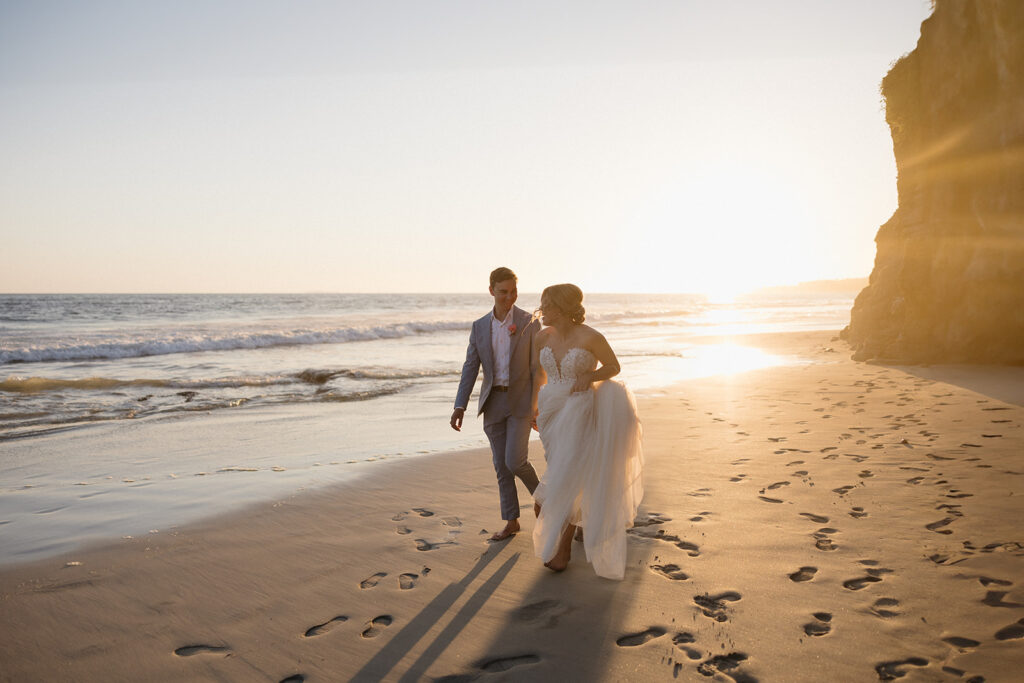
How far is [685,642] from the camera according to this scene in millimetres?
3172

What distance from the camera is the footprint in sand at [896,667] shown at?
2818 millimetres

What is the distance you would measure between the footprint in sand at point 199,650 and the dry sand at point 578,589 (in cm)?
1

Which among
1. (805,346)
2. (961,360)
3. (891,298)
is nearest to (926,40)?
(891,298)

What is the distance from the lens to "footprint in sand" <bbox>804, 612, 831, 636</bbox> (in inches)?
126

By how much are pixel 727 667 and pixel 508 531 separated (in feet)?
7.05

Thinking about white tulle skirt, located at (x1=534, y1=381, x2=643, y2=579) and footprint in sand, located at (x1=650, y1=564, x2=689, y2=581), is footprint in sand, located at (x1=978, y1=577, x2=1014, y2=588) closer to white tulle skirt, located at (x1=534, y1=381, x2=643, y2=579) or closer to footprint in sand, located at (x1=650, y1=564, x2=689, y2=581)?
footprint in sand, located at (x1=650, y1=564, x2=689, y2=581)

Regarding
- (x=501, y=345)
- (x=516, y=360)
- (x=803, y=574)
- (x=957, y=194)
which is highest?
(x=957, y=194)

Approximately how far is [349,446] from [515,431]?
414 centimetres

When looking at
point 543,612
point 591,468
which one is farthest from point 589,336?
point 543,612

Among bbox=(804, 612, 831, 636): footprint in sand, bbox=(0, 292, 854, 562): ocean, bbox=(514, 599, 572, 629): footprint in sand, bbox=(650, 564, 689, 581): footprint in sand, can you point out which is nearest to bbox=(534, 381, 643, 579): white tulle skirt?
bbox=(650, 564, 689, 581): footprint in sand

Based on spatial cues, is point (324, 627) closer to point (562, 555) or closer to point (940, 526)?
point (562, 555)

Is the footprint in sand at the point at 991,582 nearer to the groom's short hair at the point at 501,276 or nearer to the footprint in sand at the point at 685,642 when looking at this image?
the footprint in sand at the point at 685,642

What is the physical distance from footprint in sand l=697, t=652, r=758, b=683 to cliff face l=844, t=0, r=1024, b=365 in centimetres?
1235

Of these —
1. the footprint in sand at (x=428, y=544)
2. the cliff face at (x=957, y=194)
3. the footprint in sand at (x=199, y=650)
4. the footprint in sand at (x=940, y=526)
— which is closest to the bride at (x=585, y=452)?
the footprint in sand at (x=428, y=544)
